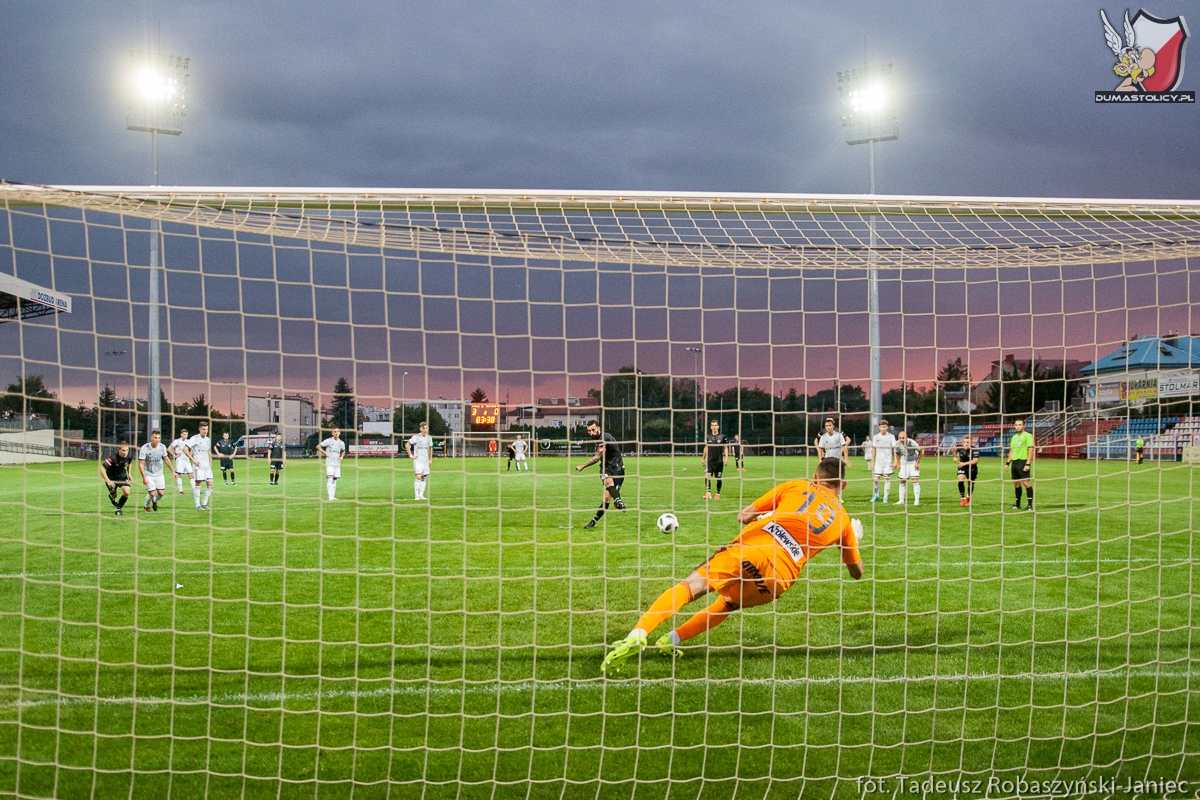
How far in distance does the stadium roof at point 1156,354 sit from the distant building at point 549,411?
393cm

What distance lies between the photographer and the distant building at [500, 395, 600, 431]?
6242 mm

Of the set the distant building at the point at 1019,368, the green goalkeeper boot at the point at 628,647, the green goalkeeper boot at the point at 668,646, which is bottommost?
the green goalkeeper boot at the point at 668,646

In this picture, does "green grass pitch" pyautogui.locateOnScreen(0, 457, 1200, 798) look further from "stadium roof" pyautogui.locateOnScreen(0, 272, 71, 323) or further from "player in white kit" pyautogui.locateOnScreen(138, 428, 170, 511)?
"player in white kit" pyautogui.locateOnScreen(138, 428, 170, 511)

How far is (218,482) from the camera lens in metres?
23.4

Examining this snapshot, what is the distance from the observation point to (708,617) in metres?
5.31

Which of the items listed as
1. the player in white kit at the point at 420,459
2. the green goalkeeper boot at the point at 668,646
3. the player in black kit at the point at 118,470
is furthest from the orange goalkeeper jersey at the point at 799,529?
the player in black kit at the point at 118,470

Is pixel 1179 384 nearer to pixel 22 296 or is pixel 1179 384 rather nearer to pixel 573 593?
pixel 573 593

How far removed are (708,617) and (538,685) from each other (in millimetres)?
1198

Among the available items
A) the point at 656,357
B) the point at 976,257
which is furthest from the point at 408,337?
the point at 976,257

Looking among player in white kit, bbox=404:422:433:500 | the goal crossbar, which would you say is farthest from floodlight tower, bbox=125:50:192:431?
the goal crossbar

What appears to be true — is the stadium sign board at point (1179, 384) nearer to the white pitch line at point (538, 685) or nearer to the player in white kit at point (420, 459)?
the white pitch line at point (538, 685)

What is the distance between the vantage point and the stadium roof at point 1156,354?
18.6 feet

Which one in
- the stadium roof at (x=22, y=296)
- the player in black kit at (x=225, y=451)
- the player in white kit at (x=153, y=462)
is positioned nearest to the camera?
the stadium roof at (x=22, y=296)

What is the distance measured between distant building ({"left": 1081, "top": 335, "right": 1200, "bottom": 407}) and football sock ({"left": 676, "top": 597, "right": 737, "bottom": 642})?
3.19m
